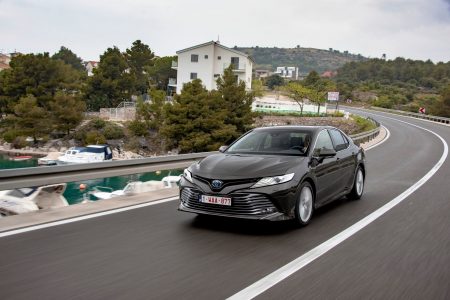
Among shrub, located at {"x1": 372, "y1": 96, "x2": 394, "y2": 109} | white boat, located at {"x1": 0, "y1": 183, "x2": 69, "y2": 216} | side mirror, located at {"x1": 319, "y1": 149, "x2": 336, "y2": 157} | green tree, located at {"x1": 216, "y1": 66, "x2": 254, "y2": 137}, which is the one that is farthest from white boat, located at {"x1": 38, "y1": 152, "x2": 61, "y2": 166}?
shrub, located at {"x1": 372, "y1": 96, "x2": 394, "y2": 109}

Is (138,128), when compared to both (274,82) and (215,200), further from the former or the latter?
(274,82)

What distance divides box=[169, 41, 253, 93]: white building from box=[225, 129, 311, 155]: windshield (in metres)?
66.0

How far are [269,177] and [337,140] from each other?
9.77 ft

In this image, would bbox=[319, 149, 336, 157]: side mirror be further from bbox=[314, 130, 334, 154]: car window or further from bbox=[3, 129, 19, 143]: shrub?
bbox=[3, 129, 19, 143]: shrub

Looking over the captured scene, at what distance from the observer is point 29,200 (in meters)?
8.36

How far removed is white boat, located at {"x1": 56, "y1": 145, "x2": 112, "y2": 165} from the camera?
42469mm

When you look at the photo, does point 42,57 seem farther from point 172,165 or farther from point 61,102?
point 172,165

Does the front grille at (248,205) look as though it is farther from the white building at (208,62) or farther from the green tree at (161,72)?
the green tree at (161,72)

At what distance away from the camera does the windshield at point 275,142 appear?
7590 millimetres

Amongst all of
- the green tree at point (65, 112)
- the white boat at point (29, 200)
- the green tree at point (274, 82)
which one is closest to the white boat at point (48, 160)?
the green tree at point (65, 112)

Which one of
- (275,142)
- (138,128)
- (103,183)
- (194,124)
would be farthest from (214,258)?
(138,128)

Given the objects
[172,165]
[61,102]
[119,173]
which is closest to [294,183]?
[119,173]

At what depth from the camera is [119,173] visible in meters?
9.06

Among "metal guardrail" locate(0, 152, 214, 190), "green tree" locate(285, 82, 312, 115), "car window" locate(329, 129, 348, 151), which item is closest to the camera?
"metal guardrail" locate(0, 152, 214, 190)
